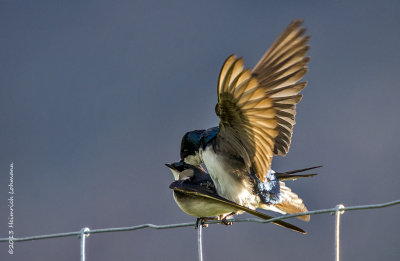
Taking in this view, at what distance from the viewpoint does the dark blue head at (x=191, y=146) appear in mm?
1740

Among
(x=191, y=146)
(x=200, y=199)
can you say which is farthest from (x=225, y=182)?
(x=191, y=146)

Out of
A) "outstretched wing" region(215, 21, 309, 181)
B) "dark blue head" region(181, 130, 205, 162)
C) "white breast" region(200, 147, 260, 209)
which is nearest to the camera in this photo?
"outstretched wing" region(215, 21, 309, 181)

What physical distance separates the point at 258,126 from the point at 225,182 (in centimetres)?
17

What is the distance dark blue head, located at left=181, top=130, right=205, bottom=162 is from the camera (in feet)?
5.71

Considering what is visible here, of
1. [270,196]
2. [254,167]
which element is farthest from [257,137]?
[270,196]

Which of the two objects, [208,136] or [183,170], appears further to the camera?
[183,170]

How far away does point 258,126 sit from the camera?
5.07 ft

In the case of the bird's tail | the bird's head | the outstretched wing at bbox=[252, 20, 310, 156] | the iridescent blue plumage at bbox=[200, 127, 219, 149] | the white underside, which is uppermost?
the outstretched wing at bbox=[252, 20, 310, 156]

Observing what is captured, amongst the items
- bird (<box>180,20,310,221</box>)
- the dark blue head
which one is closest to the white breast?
bird (<box>180,20,310,221</box>)

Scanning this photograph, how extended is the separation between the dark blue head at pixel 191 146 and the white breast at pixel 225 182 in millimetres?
103

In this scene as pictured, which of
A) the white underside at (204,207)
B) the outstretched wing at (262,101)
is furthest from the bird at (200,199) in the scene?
the outstretched wing at (262,101)

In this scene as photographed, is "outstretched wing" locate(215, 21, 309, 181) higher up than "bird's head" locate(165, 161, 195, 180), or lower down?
higher up

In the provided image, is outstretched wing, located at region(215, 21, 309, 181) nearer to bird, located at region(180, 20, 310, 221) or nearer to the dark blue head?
bird, located at region(180, 20, 310, 221)

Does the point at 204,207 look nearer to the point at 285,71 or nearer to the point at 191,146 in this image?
the point at 191,146
